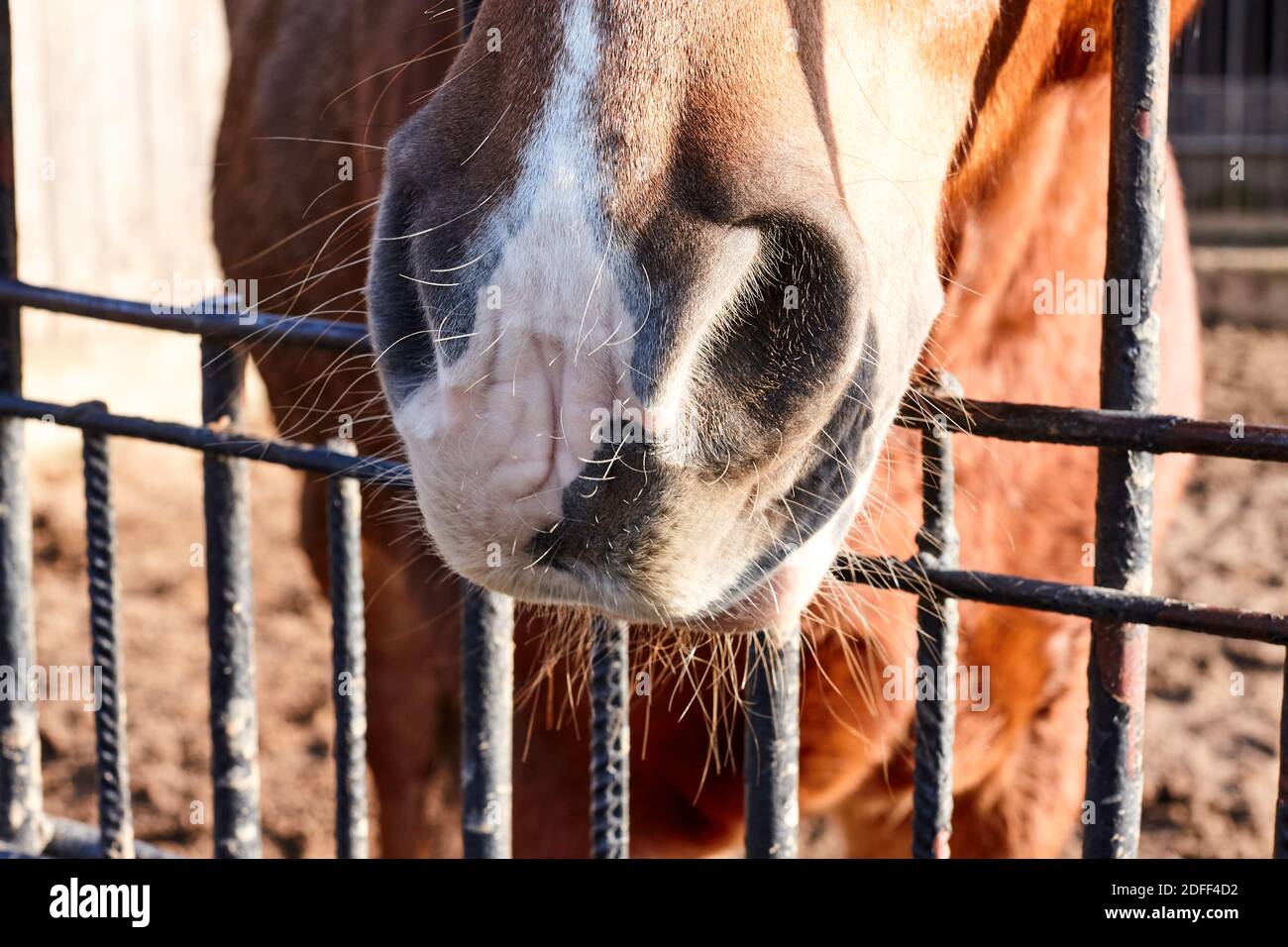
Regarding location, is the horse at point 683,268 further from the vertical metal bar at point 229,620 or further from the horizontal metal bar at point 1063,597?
the vertical metal bar at point 229,620

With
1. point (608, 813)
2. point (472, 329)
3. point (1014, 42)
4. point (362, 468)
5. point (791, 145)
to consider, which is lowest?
point (608, 813)

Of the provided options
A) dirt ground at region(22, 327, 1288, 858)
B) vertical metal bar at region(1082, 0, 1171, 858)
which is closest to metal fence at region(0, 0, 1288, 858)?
vertical metal bar at region(1082, 0, 1171, 858)

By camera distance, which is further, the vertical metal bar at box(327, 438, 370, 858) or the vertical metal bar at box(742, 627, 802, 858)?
the vertical metal bar at box(327, 438, 370, 858)

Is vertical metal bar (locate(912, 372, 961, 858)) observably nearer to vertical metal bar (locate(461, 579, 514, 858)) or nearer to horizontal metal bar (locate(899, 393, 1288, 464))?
horizontal metal bar (locate(899, 393, 1288, 464))

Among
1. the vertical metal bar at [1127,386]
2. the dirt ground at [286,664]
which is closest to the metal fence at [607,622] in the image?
the vertical metal bar at [1127,386]

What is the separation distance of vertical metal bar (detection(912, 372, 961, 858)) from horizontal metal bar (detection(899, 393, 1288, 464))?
3 cm

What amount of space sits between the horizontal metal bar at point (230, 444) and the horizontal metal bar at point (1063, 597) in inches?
20.3

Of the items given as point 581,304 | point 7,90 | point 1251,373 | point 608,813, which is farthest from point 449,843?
point 1251,373

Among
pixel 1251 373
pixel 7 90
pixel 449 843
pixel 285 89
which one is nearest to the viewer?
pixel 7 90

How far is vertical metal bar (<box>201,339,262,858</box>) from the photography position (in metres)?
→ 1.59

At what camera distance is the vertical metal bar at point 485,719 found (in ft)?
4.79

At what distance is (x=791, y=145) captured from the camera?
94 cm
